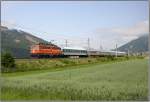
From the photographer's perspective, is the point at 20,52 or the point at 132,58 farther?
the point at 132,58

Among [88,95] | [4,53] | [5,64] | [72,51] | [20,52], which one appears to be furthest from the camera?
[72,51]

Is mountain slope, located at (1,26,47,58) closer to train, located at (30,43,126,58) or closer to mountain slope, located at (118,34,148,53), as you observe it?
mountain slope, located at (118,34,148,53)

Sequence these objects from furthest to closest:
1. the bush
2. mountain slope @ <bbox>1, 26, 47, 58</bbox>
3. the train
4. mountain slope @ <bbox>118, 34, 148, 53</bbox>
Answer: the train → the bush → mountain slope @ <bbox>1, 26, 47, 58</bbox> → mountain slope @ <bbox>118, 34, 148, 53</bbox>

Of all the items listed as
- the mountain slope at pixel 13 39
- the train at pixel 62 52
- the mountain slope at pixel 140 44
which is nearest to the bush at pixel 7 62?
the mountain slope at pixel 13 39

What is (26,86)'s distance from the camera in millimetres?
6527

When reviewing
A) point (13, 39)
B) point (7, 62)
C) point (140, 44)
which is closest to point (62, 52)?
point (7, 62)

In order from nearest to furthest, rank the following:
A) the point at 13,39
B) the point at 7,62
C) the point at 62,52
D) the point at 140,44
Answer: the point at 140,44 → the point at 13,39 → the point at 7,62 → the point at 62,52

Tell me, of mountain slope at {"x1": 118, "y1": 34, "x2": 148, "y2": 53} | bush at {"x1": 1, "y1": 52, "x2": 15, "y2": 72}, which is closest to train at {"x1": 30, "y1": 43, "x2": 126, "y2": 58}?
bush at {"x1": 1, "y1": 52, "x2": 15, "y2": 72}

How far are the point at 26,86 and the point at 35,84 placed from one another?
0.69 feet

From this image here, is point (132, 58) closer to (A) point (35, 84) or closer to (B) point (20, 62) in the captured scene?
(B) point (20, 62)

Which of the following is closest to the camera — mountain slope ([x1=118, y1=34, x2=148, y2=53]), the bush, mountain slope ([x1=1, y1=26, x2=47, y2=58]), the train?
mountain slope ([x1=118, y1=34, x2=148, y2=53])

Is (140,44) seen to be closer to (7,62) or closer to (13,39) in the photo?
(13,39)

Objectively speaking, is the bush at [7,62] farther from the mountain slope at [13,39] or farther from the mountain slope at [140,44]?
the mountain slope at [140,44]

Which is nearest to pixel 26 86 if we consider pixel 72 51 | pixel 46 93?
pixel 46 93
